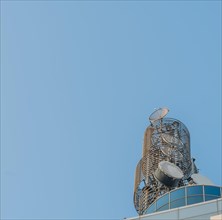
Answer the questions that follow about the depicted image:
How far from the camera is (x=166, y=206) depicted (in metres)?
→ 52.5

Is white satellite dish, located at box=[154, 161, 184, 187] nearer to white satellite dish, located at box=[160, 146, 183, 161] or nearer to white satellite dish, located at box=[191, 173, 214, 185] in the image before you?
white satellite dish, located at box=[191, 173, 214, 185]

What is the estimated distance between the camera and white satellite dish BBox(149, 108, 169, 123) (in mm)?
68188

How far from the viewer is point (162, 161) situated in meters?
60.1

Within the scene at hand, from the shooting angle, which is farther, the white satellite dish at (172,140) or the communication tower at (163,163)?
the white satellite dish at (172,140)

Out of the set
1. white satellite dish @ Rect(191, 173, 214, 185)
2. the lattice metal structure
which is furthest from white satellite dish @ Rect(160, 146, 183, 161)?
white satellite dish @ Rect(191, 173, 214, 185)

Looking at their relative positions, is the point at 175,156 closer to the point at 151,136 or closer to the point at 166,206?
the point at 151,136

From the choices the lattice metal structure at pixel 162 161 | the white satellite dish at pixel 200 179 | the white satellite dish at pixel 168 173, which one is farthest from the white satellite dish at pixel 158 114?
the white satellite dish at pixel 168 173

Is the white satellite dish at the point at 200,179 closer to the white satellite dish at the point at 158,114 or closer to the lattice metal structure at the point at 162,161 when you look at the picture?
the lattice metal structure at the point at 162,161

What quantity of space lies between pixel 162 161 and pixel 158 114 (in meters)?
9.58

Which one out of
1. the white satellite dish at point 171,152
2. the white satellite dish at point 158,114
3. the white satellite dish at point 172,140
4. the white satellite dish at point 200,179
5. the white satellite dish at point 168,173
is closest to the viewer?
the white satellite dish at point 168,173

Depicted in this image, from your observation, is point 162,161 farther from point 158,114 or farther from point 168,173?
point 158,114

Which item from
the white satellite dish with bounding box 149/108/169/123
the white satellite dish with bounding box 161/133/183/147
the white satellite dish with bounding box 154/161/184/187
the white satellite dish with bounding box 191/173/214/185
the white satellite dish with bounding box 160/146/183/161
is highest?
the white satellite dish with bounding box 149/108/169/123

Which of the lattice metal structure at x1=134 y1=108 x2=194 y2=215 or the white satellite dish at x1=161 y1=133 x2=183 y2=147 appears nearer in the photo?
the lattice metal structure at x1=134 y1=108 x2=194 y2=215

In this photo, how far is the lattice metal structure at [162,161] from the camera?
58844 millimetres
